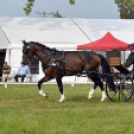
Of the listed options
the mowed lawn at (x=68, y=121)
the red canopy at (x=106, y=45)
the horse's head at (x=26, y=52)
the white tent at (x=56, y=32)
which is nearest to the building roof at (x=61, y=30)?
the white tent at (x=56, y=32)

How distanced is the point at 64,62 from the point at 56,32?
42.5ft

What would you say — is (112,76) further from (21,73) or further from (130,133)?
(21,73)

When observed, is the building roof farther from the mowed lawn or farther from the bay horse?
the mowed lawn

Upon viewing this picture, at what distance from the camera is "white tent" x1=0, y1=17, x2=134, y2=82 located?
71.7 feet

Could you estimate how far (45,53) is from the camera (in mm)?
11266

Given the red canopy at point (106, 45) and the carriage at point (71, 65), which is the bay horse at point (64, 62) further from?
the red canopy at point (106, 45)

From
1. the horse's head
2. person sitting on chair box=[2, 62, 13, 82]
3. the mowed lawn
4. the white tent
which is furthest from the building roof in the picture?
the mowed lawn

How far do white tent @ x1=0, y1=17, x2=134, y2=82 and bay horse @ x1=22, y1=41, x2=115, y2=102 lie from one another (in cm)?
1018

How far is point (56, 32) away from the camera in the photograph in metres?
23.9

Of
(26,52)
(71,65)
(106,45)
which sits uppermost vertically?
(106,45)

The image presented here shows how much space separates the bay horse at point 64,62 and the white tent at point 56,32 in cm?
1018

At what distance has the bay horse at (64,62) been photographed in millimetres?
11172

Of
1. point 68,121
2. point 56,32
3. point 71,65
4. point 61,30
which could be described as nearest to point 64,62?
point 71,65

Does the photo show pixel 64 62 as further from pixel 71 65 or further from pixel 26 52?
pixel 26 52
